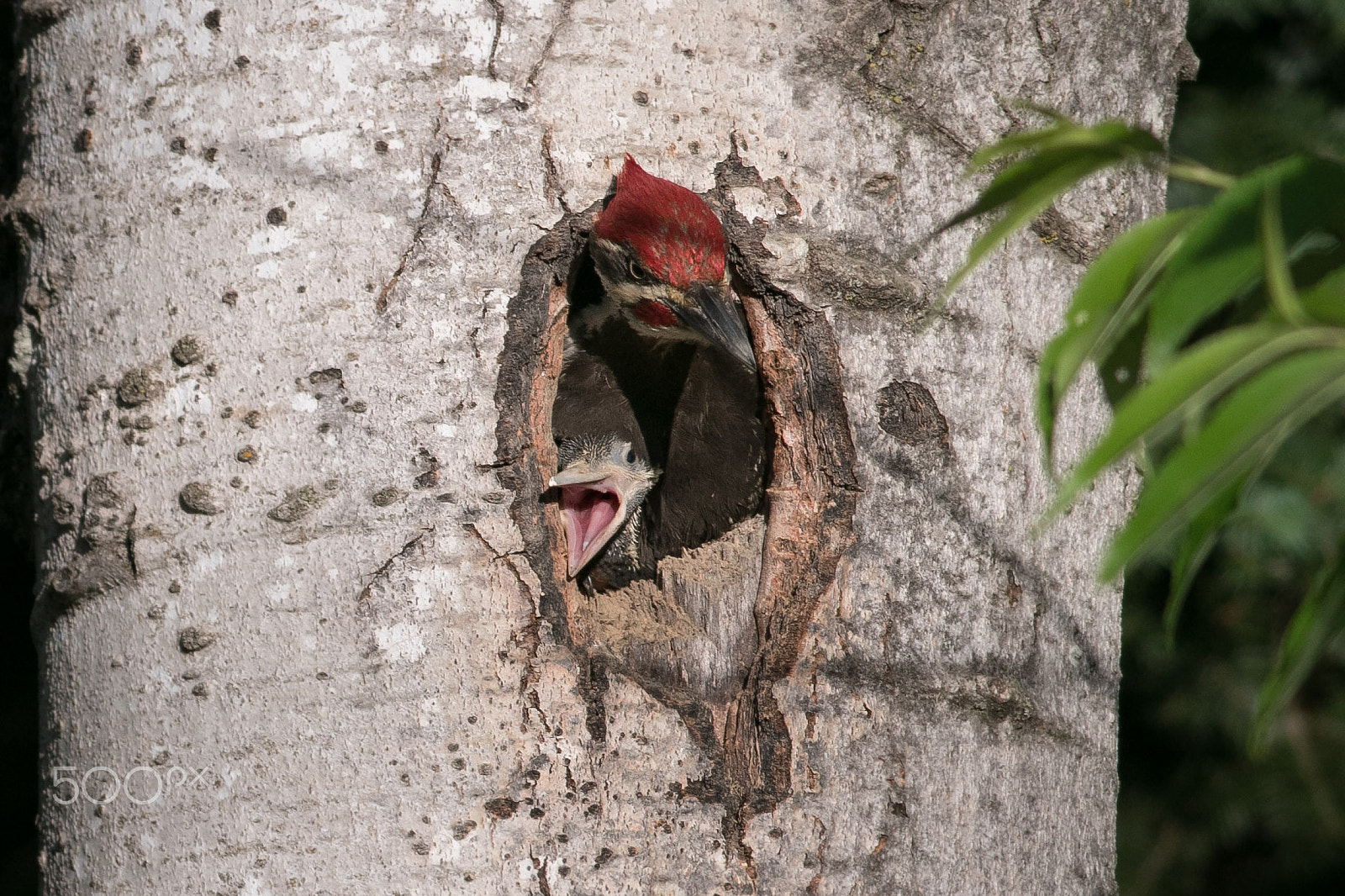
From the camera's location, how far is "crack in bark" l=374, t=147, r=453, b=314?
1.53 metres

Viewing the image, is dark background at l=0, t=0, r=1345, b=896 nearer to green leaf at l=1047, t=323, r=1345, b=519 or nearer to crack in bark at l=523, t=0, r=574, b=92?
crack in bark at l=523, t=0, r=574, b=92

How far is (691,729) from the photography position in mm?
1560

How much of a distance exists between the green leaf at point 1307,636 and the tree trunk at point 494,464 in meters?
0.91

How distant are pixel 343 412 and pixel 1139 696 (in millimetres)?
3317

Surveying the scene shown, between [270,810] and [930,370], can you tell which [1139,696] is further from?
[270,810]

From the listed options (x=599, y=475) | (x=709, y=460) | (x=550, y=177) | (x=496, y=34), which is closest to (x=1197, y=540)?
(x=550, y=177)

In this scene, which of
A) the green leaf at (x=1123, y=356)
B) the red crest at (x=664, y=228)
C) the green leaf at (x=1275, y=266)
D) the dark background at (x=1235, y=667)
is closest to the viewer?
the green leaf at (x=1275, y=266)

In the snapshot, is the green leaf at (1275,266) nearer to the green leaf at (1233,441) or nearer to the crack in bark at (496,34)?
the green leaf at (1233,441)

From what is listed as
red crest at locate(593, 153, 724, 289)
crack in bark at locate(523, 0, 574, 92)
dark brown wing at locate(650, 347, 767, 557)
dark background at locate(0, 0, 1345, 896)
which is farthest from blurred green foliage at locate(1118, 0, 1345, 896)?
crack in bark at locate(523, 0, 574, 92)

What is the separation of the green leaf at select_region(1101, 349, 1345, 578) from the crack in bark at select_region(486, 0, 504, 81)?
1.23m

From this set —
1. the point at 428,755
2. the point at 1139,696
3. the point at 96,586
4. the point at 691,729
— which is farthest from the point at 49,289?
the point at 1139,696

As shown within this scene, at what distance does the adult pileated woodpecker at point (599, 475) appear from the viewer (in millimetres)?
2521

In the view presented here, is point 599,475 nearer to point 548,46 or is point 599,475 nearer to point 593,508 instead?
point 593,508

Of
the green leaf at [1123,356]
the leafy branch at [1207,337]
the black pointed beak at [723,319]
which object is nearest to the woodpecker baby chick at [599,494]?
the black pointed beak at [723,319]
